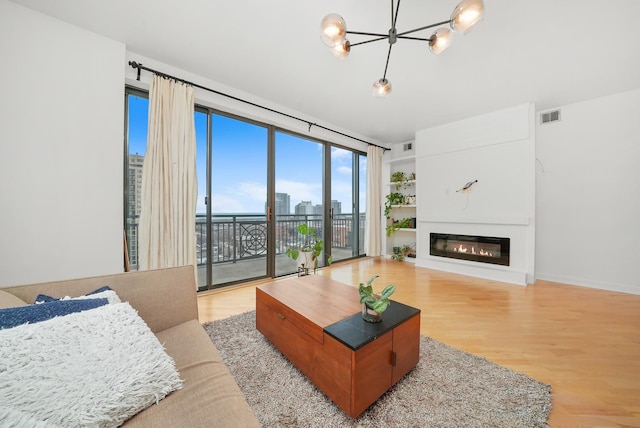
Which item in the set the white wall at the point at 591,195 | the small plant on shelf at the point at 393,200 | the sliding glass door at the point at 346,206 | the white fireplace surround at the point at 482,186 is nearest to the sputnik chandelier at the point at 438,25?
the white fireplace surround at the point at 482,186

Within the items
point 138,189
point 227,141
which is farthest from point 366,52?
point 138,189

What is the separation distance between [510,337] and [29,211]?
13.2 ft

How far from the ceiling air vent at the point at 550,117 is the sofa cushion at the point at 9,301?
5662 mm

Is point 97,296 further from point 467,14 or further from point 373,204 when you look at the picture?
point 373,204

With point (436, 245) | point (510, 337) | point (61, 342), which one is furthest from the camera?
point (436, 245)

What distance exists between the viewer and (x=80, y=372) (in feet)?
2.31

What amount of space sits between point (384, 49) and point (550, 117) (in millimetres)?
3161

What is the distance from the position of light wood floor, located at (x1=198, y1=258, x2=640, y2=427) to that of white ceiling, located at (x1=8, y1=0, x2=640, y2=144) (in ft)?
8.56

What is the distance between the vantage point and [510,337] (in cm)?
197

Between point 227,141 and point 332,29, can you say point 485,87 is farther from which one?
point 227,141

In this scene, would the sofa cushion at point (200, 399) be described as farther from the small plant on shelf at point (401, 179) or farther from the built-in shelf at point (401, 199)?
the small plant on shelf at point (401, 179)

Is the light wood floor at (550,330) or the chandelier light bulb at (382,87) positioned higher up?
the chandelier light bulb at (382,87)

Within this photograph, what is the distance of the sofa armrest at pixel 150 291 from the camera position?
1101mm

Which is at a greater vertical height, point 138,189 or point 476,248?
point 138,189
